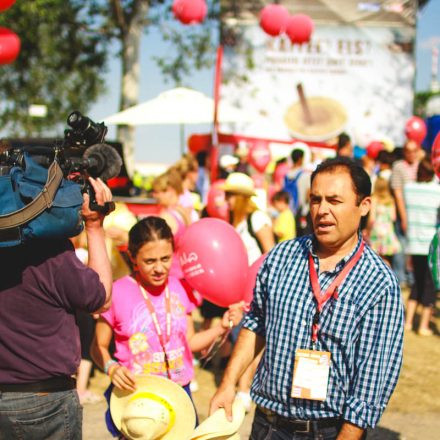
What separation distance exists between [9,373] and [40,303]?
0.28 metres

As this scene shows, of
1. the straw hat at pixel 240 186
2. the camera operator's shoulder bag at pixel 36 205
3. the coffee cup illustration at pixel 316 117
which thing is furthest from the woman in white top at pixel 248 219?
the coffee cup illustration at pixel 316 117

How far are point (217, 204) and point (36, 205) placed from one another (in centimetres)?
437

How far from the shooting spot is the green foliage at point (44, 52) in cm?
1761

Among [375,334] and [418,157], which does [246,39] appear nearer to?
[418,157]

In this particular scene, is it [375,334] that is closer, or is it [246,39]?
[375,334]

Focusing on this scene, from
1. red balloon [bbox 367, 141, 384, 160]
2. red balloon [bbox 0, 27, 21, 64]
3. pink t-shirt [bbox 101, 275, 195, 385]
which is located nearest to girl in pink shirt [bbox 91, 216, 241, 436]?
pink t-shirt [bbox 101, 275, 195, 385]

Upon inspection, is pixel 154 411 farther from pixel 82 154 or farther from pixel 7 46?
pixel 7 46

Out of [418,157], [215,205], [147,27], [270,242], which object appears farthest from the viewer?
[147,27]

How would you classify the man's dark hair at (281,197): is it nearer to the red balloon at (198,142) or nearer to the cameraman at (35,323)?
the red balloon at (198,142)

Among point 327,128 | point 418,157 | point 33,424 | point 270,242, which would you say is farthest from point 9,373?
point 327,128

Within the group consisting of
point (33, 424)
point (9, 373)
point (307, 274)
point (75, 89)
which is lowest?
point (33, 424)

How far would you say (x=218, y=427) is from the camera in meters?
2.60

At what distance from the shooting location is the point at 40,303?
254 centimetres

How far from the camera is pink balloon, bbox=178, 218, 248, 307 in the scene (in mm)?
4867
